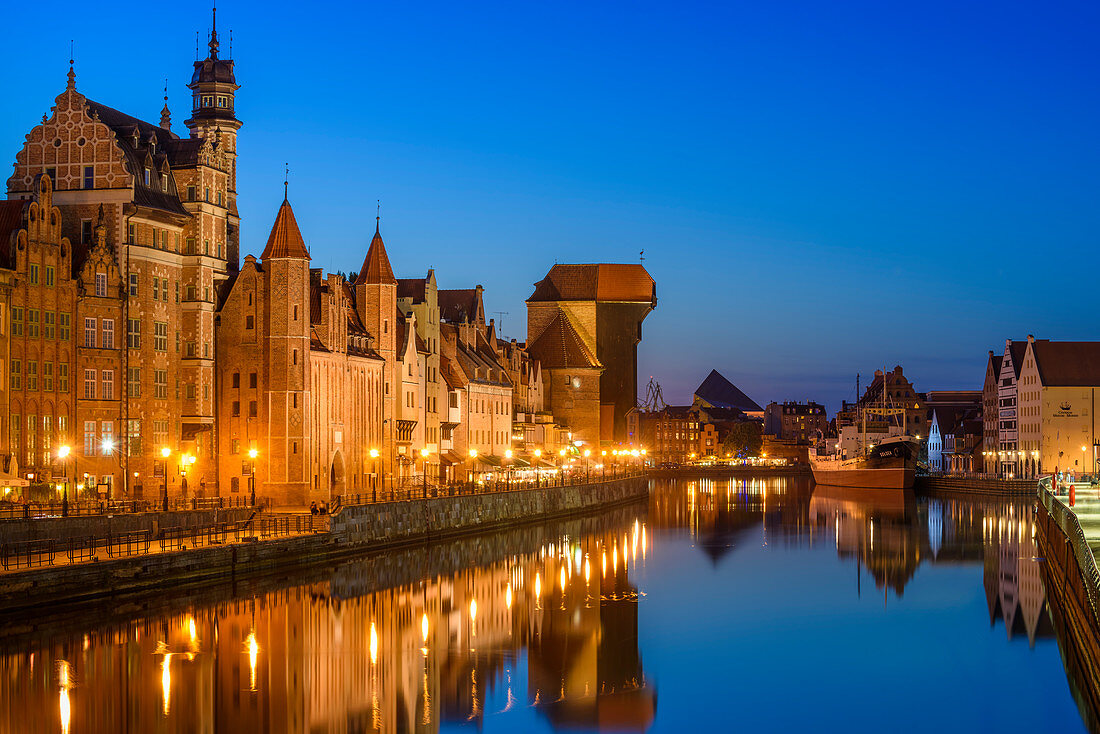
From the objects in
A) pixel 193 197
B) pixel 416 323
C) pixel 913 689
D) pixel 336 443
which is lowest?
pixel 913 689

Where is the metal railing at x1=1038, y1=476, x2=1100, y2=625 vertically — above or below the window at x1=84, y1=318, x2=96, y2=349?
below

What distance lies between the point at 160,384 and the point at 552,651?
3045cm

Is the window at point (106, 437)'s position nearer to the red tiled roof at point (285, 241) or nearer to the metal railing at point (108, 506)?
the metal railing at point (108, 506)

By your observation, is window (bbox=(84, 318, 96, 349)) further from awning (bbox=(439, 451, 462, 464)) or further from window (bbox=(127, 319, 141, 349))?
awning (bbox=(439, 451, 462, 464))

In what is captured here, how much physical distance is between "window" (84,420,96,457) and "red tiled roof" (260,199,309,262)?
12.5 m

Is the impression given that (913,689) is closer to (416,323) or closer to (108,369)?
(108,369)

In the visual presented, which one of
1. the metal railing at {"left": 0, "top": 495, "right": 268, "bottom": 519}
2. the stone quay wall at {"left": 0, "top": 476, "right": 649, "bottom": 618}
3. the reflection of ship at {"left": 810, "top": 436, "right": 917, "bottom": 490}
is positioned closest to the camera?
the stone quay wall at {"left": 0, "top": 476, "right": 649, "bottom": 618}

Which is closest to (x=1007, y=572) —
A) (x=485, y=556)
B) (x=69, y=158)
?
(x=485, y=556)

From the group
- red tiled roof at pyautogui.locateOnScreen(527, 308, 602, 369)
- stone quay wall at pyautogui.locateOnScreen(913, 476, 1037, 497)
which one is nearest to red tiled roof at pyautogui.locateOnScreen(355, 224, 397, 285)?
red tiled roof at pyautogui.locateOnScreen(527, 308, 602, 369)

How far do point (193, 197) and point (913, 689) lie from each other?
1775 inches

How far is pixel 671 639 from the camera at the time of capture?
1802 inches

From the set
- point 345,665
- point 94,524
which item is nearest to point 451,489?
point 94,524

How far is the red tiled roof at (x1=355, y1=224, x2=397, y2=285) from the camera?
77875mm

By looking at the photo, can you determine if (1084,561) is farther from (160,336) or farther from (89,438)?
(160,336)
